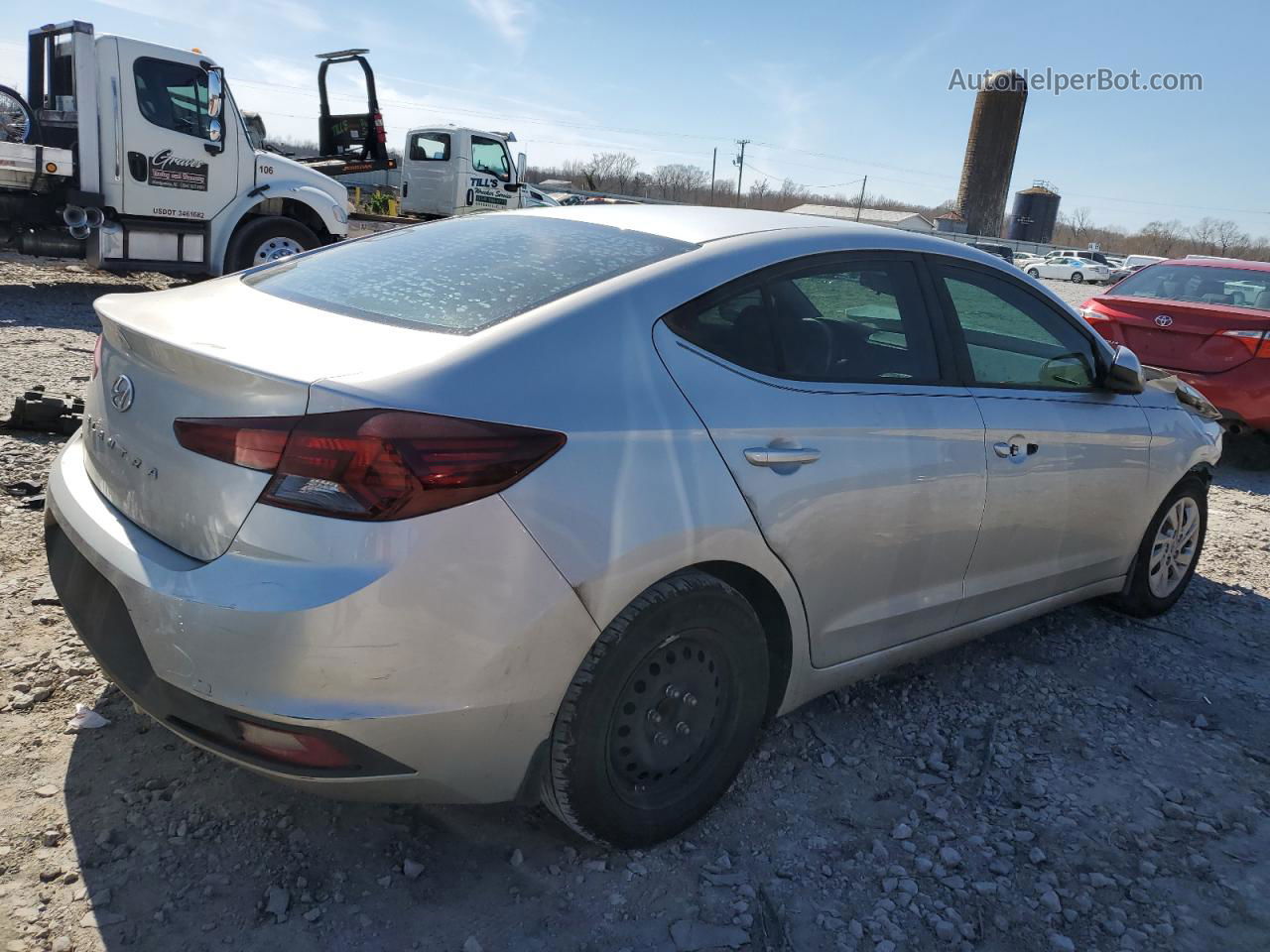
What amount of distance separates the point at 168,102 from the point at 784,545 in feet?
34.3

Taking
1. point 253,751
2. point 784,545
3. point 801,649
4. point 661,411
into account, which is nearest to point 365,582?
point 253,751

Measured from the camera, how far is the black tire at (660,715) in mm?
2213

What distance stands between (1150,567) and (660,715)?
282 centimetres

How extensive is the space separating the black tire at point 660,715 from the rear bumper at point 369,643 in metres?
0.10

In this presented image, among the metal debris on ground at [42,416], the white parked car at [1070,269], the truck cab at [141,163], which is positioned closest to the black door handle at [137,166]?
the truck cab at [141,163]

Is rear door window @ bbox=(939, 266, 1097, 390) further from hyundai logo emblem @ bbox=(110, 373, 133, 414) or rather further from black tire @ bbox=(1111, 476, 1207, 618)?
hyundai logo emblem @ bbox=(110, 373, 133, 414)

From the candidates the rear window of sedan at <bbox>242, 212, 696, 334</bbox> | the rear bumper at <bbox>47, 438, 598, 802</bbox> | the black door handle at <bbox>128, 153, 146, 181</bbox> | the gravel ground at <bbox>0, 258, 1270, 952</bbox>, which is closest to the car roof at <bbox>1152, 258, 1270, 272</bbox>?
the gravel ground at <bbox>0, 258, 1270, 952</bbox>

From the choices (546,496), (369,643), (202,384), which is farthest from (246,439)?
(546,496)

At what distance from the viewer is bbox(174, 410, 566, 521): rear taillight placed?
1.91 m

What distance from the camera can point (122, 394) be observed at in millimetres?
2344

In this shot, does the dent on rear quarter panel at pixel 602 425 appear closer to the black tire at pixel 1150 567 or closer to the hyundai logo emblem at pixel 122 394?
the hyundai logo emblem at pixel 122 394

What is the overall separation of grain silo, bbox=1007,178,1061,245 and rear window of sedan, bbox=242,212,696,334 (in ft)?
269

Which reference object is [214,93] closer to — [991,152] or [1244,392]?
[1244,392]

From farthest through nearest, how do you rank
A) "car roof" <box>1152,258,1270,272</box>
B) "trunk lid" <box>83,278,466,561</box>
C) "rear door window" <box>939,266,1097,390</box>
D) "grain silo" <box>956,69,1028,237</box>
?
"grain silo" <box>956,69,1028,237</box>
"car roof" <box>1152,258,1270,272</box>
"rear door window" <box>939,266,1097,390</box>
"trunk lid" <box>83,278,466,561</box>
